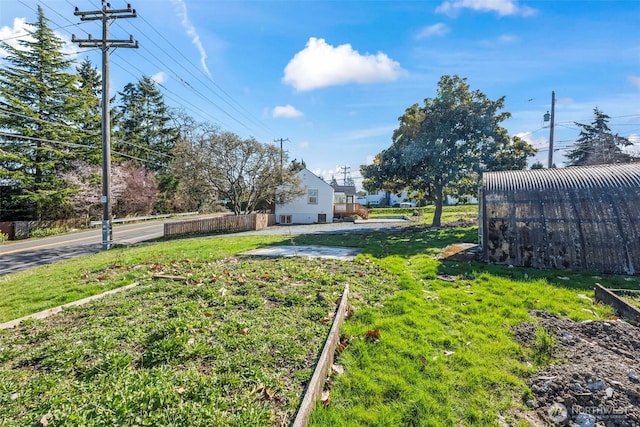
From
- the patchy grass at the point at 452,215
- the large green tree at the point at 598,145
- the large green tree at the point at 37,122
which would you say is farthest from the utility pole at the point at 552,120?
the large green tree at the point at 37,122

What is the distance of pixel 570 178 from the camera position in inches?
345

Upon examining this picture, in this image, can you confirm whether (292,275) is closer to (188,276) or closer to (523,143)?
(188,276)

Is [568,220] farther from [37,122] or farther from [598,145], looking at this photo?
[37,122]

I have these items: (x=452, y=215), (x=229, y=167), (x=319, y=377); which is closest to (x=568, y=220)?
(x=319, y=377)

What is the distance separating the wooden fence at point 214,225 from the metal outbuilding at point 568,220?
51.3ft

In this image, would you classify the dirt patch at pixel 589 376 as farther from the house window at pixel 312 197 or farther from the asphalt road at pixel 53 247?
the house window at pixel 312 197

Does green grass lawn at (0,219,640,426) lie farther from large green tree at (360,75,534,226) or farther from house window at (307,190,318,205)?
house window at (307,190,318,205)

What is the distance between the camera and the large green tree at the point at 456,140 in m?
15.7

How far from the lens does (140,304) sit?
4.50 m

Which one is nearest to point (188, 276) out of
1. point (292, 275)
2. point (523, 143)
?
point (292, 275)

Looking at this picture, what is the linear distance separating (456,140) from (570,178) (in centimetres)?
773

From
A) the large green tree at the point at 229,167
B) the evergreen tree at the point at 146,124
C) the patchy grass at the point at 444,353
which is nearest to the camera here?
the patchy grass at the point at 444,353

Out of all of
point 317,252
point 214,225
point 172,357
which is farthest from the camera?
point 214,225

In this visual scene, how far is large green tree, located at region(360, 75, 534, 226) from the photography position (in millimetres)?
15680
